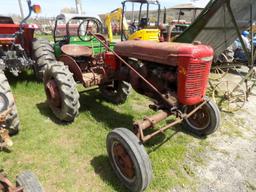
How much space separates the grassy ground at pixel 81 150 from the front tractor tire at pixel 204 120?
0.19 meters

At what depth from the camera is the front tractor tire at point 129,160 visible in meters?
2.62

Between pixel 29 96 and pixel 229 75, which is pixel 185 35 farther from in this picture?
pixel 29 96

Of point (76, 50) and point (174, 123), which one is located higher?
point (76, 50)

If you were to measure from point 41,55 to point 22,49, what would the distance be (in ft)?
1.42

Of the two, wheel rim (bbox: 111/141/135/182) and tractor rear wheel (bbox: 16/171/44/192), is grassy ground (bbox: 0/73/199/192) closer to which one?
wheel rim (bbox: 111/141/135/182)

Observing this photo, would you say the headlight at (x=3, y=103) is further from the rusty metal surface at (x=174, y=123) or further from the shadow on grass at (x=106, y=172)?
the rusty metal surface at (x=174, y=123)

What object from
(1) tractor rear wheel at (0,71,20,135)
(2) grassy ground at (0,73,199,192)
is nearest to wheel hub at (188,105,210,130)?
(2) grassy ground at (0,73,199,192)

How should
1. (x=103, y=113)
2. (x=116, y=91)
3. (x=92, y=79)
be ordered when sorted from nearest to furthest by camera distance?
(x=92, y=79) < (x=103, y=113) < (x=116, y=91)

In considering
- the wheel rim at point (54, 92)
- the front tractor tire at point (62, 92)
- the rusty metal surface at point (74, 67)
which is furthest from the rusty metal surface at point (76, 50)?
the wheel rim at point (54, 92)

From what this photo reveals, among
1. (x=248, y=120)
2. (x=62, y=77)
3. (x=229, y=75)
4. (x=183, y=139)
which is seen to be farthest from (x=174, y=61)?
(x=229, y=75)

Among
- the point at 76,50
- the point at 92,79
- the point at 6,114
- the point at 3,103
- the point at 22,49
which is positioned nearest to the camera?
the point at 6,114

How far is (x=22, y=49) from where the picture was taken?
5500 millimetres

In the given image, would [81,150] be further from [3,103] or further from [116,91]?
[116,91]

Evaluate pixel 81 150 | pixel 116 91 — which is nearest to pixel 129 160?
pixel 81 150
